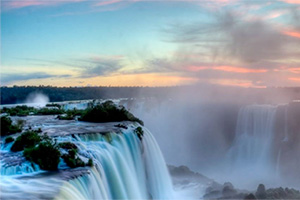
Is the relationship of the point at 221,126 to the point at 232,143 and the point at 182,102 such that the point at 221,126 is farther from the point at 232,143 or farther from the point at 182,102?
the point at 182,102

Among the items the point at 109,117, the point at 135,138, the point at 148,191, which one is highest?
the point at 109,117

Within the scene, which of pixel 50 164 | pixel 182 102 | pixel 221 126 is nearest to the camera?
pixel 50 164

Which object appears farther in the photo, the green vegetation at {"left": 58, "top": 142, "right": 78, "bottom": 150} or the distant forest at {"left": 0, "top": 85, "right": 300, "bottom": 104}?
the distant forest at {"left": 0, "top": 85, "right": 300, "bottom": 104}

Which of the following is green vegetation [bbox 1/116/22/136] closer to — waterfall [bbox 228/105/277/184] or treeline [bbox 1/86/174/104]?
waterfall [bbox 228/105/277/184]

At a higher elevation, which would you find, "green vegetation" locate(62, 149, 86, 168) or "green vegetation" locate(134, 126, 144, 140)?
"green vegetation" locate(134, 126, 144, 140)

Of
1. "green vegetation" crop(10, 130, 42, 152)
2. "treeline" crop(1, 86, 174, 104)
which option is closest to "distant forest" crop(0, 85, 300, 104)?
"treeline" crop(1, 86, 174, 104)

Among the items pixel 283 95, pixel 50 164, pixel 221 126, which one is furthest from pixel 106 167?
pixel 283 95

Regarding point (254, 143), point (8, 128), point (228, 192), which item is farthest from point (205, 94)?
point (8, 128)

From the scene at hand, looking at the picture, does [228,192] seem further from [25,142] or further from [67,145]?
[25,142]
